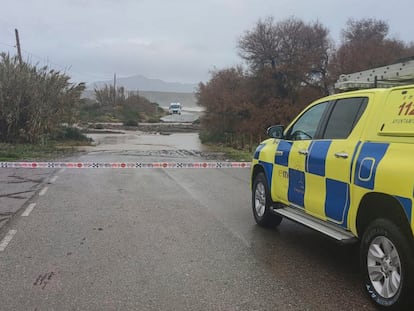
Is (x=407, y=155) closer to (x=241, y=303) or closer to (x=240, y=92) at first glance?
(x=241, y=303)

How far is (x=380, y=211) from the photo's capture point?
461cm

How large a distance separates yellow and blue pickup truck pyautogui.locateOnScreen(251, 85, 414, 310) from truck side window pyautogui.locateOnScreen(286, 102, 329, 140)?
2 centimetres

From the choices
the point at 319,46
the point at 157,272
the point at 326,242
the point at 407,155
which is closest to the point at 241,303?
the point at 157,272

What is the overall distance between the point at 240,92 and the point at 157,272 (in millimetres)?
31654

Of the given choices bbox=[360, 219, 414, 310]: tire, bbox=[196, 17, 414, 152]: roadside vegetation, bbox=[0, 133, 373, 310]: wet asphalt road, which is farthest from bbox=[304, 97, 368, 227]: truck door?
bbox=[196, 17, 414, 152]: roadside vegetation

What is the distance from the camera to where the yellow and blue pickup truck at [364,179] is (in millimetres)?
4211

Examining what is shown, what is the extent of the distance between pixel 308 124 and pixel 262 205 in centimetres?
161

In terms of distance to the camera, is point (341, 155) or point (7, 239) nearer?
point (341, 155)

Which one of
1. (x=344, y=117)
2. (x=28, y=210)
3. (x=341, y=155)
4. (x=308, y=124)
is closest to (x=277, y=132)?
(x=308, y=124)

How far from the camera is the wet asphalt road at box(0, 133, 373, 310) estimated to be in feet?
15.2

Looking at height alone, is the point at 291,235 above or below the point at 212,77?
below

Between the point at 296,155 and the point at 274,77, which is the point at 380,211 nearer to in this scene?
the point at 296,155

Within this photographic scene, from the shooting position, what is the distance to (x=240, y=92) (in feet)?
119

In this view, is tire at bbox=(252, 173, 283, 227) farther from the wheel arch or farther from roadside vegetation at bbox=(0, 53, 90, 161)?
roadside vegetation at bbox=(0, 53, 90, 161)
